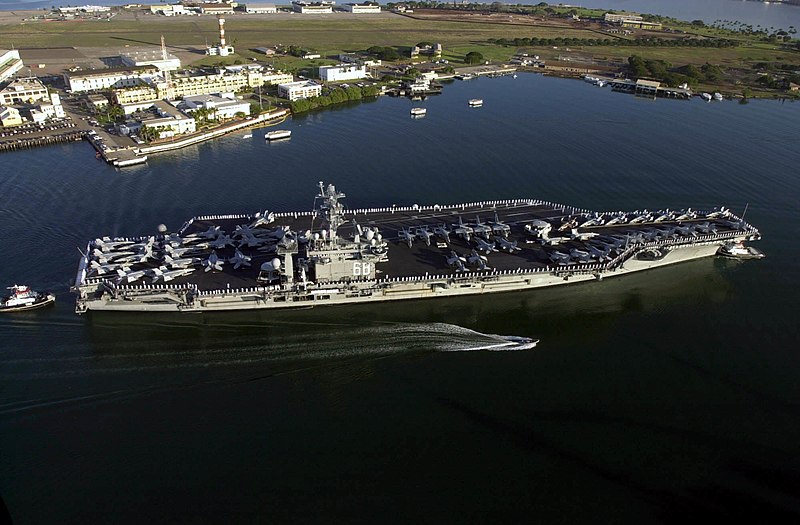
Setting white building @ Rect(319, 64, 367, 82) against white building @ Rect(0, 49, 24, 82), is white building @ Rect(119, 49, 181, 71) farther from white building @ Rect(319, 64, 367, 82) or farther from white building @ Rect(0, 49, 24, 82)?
white building @ Rect(319, 64, 367, 82)

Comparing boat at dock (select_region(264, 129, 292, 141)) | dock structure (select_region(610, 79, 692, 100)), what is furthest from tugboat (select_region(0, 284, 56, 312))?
dock structure (select_region(610, 79, 692, 100))

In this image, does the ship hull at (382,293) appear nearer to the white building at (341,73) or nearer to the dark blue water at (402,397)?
the dark blue water at (402,397)

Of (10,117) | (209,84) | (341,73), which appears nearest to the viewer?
(10,117)

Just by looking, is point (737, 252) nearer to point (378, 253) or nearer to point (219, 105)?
point (378, 253)

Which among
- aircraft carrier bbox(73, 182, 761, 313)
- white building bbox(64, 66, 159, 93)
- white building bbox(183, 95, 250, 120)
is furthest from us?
white building bbox(64, 66, 159, 93)

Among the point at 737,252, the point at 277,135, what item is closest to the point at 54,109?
the point at 277,135

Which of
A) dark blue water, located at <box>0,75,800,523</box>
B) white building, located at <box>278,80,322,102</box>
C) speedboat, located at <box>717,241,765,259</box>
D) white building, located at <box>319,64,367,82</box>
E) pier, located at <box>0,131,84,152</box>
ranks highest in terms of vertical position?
white building, located at <box>319,64,367,82</box>

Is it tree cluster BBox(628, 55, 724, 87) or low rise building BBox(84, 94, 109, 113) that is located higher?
tree cluster BBox(628, 55, 724, 87)

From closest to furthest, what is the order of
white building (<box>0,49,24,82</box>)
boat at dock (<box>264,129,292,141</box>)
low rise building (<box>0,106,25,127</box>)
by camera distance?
low rise building (<box>0,106,25,127</box>) → boat at dock (<box>264,129,292,141</box>) → white building (<box>0,49,24,82</box>)
